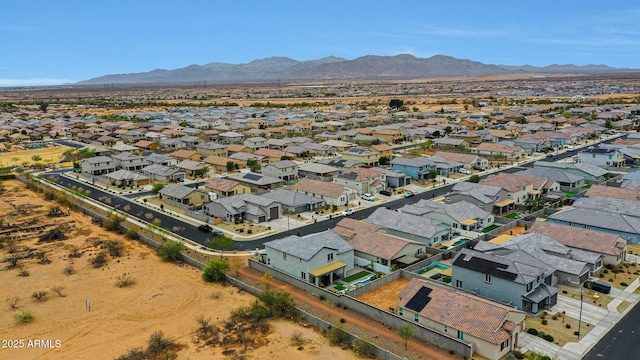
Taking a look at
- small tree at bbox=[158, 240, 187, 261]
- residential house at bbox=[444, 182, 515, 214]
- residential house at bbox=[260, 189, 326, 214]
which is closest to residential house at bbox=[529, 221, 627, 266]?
residential house at bbox=[444, 182, 515, 214]

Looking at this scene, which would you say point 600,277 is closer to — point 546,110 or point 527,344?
point 527,344

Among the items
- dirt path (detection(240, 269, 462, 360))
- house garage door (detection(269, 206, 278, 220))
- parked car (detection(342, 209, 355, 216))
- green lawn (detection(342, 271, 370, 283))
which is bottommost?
green lawn (detection(342, 271, 370, 283))

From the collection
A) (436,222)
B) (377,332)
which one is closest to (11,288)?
(377,332)

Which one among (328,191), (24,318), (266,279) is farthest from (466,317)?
(328,191)

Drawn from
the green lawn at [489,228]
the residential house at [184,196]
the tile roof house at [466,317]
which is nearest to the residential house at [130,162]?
the residential house at [184,196]

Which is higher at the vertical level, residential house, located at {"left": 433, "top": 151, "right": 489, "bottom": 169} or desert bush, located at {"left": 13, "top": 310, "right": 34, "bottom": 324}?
residential house, located at {"left": 433, "top": 151, "right": 489, "bottom": 169}

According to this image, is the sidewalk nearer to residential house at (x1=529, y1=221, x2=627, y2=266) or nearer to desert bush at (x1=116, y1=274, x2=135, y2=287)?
residential house at (x1=529, y1=221, x2=627, y2=266)

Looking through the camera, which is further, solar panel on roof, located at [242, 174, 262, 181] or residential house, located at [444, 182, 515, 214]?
solar panel on roof, located at [242, 174, 262, 181]
